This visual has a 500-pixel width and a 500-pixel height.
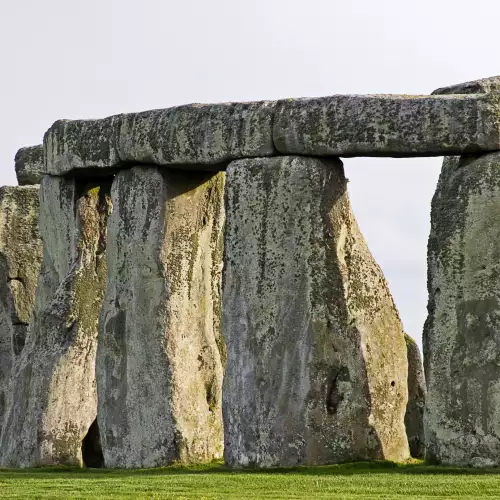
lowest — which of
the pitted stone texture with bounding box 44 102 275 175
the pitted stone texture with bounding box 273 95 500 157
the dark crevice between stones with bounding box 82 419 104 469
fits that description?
the dark crevice between stones with bounding box 82 419 104 469

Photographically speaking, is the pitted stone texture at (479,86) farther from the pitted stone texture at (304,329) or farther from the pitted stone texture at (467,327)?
the pitted stone texture at (304,329)

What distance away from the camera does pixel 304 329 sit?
2698cm

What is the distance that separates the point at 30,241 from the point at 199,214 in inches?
283

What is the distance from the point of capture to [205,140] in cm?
2814

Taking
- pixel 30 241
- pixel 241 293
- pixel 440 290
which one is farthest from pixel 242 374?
pixel 30 241

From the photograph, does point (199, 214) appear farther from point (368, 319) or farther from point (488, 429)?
point (488, 429)

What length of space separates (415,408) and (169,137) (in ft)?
15.1

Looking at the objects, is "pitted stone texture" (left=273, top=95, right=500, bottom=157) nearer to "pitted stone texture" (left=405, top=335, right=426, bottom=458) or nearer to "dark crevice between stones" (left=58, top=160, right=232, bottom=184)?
"dark crevice between stones" (left=58, top=160, right=232, bottom=184)

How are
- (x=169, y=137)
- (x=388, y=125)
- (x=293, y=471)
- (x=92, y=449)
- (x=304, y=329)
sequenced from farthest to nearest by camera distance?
(x=92, y=449) < (x=169, y=137) < (x=304, y=329) < (x=388, y=125) < (x=293, y=471)

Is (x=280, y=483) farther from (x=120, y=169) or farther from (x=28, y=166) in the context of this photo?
(x=28, y=166)

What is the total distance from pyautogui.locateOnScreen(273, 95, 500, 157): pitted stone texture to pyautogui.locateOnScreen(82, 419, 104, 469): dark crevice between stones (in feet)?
20.0

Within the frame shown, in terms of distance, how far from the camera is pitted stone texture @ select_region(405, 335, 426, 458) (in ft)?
94.8

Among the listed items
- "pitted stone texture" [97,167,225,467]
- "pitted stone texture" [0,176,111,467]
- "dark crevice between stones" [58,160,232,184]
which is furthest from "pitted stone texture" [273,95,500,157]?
"pitted stone texture" [0,176,111,467]

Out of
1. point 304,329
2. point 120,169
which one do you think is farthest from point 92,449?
point 304,329
